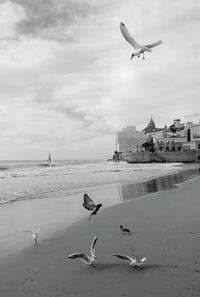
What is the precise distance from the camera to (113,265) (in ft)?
15.4

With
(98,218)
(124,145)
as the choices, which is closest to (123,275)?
(98,218)

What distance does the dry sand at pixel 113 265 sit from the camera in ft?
12.8

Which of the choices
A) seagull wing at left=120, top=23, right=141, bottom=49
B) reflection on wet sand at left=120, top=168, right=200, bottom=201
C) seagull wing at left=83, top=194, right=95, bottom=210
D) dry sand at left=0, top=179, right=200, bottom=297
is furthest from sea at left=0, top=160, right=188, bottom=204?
seagull wing at left=120, top=23, right=141, bottom=49

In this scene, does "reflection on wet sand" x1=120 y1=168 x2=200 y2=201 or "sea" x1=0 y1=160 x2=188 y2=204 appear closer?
"reflection on wet sand" x1=120 y1=168 x2=200 y2=201

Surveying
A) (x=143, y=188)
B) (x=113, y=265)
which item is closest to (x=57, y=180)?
(x=143, y=188)

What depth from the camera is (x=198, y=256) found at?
15.8 ft

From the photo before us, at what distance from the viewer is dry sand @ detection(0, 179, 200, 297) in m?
3.89

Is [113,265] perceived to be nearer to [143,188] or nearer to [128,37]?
[128,37]

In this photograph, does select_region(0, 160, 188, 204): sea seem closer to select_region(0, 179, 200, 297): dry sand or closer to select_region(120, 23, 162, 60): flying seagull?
select_region(0, 179, 200, 297): dry sand

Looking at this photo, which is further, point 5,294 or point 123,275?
point 123,275

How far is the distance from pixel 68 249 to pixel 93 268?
4.36 ft

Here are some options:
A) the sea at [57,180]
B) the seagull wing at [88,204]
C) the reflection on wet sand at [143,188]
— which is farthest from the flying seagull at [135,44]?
the sea at [57,180]

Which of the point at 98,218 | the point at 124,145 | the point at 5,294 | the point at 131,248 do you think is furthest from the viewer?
the point at 124,145

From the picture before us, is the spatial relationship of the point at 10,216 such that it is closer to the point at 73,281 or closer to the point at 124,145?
the point at 73,281
